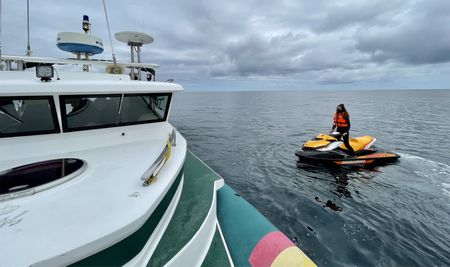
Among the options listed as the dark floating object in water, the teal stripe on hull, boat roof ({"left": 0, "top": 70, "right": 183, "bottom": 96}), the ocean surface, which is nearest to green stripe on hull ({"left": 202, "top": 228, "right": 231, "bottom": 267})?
the teal stripe on hull

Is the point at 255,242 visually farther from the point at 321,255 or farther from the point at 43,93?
the point at 43,93

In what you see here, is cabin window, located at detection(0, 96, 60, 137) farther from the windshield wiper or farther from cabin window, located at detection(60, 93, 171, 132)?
cabin window, located at detection(60, 93, 171, 132)

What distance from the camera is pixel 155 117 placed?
5.25 m

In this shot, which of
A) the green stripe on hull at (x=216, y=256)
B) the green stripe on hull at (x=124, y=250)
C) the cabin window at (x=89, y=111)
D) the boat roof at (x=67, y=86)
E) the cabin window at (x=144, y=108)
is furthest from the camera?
the cabin window at (x=144, y=108)

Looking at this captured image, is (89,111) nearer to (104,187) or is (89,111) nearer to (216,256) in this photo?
(104,187)

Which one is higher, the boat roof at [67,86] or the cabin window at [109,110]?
the boat roof at [67,86]

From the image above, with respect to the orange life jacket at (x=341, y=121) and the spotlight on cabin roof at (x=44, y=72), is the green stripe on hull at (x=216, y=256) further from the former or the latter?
the orange life jacket at (x=341, y=121)

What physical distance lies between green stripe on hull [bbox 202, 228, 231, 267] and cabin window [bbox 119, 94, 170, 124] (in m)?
2.95

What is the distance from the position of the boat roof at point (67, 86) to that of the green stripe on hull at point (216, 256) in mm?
3062

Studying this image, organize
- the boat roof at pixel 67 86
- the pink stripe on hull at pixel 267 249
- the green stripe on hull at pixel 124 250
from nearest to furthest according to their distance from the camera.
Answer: the green stripe on hull at pixel 124 250 → the pink stripe on hull at pixel 267 249 → the boat roof at pixel 67 86

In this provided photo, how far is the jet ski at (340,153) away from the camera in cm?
1159

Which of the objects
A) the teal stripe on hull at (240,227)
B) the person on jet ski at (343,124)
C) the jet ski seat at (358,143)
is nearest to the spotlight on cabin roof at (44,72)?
the teal stripe on hull at (240,227)

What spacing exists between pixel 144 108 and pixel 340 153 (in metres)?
10.3

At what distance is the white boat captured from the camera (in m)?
1.95
